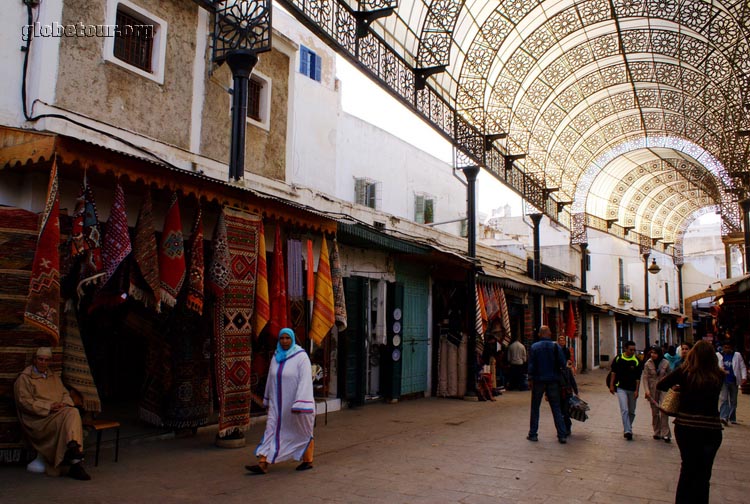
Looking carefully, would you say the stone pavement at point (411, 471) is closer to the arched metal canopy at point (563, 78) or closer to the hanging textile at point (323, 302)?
the hanging textile at point (323, 302)

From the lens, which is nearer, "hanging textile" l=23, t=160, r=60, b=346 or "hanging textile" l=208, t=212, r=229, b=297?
"hanging textile" l=23, t=160, r=60, b=346

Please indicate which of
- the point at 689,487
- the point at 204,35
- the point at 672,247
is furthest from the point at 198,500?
the point at 672,247

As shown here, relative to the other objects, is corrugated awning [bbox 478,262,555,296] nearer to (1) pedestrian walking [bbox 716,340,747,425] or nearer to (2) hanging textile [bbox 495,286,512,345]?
(2) hanging textile [bbox 495,286,512,345]

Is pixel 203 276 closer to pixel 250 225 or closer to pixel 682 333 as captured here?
pixel 250 225

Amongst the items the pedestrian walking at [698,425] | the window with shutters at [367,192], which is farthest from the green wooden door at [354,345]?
the window with shutters at [367,192]

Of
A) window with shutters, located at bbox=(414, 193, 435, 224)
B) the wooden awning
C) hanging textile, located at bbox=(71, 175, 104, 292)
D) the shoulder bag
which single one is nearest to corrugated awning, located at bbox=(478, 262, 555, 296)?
window with shutters, located at bbox=(414, 193, 435, 224)

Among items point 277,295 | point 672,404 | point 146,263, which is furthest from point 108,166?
point 672,404

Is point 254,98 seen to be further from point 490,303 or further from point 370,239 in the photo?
point 490,303

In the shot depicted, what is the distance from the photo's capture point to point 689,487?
14.8 feet

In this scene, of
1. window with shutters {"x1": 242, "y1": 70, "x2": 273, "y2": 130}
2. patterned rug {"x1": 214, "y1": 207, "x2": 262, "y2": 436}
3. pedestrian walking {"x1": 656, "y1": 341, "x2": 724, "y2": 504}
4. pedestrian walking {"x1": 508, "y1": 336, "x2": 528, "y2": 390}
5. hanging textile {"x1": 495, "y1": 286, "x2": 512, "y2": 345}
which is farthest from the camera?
pedestrian walking {"x1": 508, "y1": 336, "x2": 528, "y2": 390}

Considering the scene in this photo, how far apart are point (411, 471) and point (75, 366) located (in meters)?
3.63

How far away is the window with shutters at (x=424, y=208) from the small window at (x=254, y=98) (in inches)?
485

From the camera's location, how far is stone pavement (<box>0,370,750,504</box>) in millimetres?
5150

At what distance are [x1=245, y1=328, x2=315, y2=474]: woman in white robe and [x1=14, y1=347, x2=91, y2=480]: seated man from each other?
1674 millimetres
